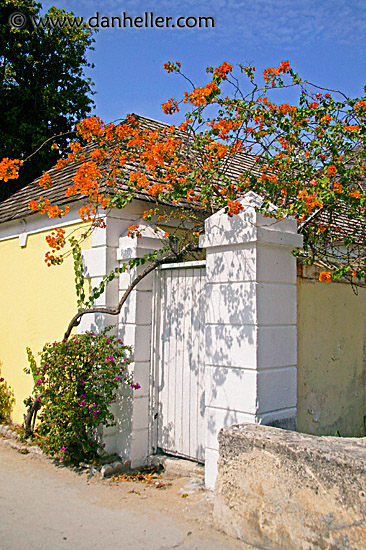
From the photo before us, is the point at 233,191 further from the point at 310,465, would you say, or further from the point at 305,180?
the point at 310,465

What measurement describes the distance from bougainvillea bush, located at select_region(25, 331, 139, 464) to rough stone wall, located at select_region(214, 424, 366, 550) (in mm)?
1777

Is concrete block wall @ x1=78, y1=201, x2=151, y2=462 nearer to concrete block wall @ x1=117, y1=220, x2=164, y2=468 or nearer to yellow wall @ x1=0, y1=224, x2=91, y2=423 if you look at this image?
concrete block wall @ x1=117, y1=220, x2=164, y2=468

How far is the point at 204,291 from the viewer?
498 centimetres

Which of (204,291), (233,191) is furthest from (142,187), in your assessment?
(204,291)

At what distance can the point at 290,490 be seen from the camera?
325 centimetres

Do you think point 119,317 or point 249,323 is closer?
point 249,323

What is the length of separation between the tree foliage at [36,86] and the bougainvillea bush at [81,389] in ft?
26.8

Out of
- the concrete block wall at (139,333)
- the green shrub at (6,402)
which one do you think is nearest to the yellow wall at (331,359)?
the concrete block wall at (139,333)

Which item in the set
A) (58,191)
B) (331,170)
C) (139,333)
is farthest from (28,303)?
(331,170)

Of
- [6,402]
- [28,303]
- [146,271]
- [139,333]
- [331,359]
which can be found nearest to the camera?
[331,359]

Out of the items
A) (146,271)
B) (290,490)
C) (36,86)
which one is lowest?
(290,490)

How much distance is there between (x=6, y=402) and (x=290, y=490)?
5.36 meters

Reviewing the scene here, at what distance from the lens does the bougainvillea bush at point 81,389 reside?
510 centimetres

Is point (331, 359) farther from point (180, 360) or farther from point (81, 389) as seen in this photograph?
point (81, 389)
